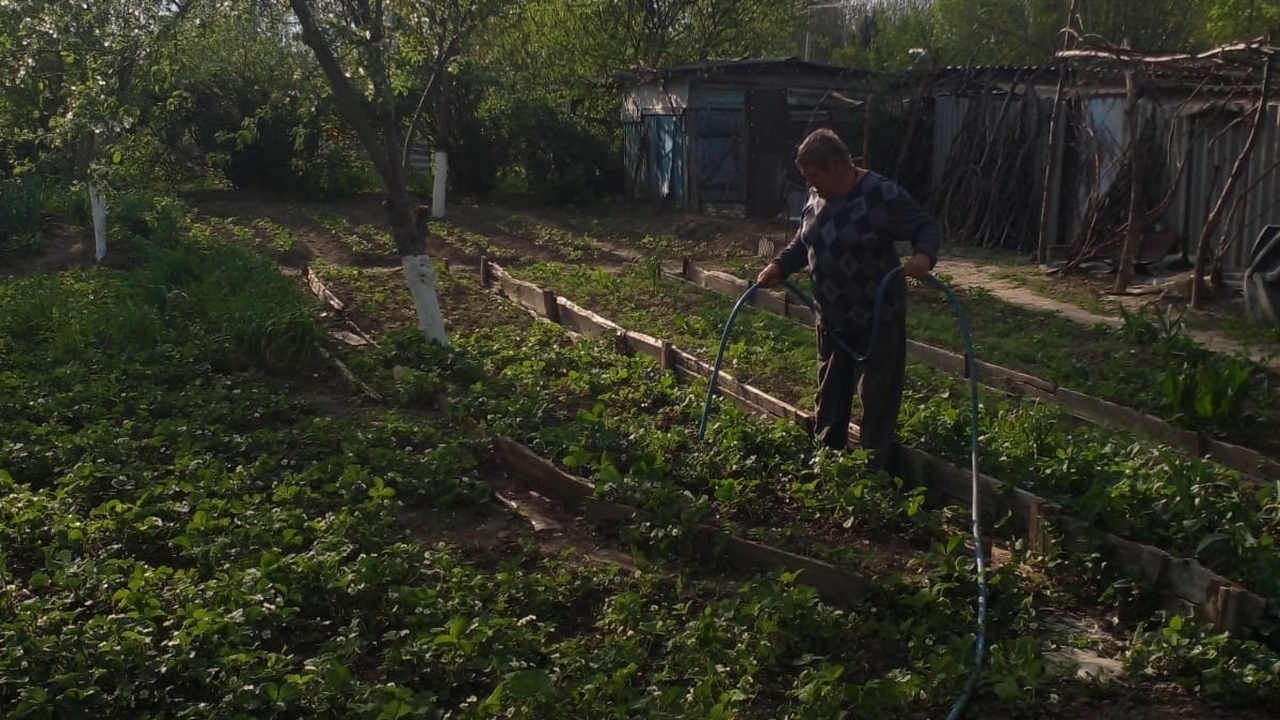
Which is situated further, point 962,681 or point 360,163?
point 360,163

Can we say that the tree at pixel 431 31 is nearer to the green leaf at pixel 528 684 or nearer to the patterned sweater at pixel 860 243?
the patterned sweater at pixel 860 243

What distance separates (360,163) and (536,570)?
20.3 meters

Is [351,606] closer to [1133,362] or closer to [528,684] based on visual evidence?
[528,684]

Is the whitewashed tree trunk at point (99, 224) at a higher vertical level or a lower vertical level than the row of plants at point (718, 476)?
higher

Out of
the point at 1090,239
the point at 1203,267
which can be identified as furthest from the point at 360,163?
the point at 1203,267

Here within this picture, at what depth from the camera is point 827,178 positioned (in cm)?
614

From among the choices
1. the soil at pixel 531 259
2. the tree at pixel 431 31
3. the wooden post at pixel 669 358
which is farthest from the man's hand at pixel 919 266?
the tree at pixel 431 31

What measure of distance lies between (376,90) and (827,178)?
443 centimetres

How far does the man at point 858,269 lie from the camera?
611cm

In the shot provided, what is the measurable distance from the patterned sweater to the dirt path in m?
3.86

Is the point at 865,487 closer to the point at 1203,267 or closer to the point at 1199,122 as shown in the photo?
the point at 1203,267

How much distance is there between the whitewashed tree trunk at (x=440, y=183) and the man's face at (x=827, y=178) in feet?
49.9

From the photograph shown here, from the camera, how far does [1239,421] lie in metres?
7.29

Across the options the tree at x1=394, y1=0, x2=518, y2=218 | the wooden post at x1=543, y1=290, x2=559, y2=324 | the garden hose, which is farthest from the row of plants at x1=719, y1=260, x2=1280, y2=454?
the tree at x1=394, y1=0, x2=518, y2=218
